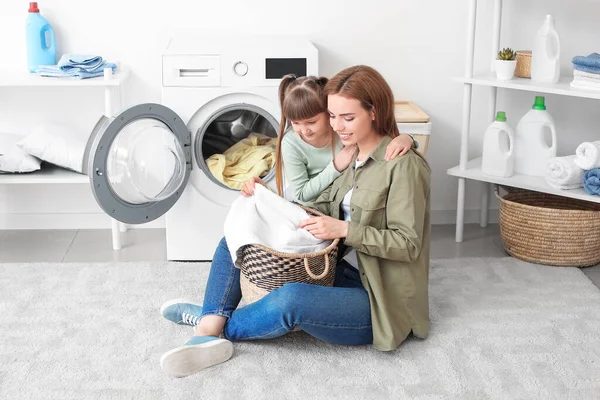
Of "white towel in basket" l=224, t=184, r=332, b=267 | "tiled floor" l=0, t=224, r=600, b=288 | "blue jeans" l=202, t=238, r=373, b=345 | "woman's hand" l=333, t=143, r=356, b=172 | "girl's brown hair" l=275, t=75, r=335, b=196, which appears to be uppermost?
"girl's brown hair" l=275, t=75, r=335, b=196

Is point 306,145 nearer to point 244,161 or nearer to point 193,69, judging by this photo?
point 244,161

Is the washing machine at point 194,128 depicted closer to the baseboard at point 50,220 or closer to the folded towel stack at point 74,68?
the folded towel stack at point 74,68

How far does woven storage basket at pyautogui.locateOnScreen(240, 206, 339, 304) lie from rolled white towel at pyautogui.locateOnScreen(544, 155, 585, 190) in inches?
44.7

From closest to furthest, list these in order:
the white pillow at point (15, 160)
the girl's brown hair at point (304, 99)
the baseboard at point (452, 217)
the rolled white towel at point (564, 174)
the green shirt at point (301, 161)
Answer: the girl's brown hair at point (304, 99), the green shirt at point (301, 161), the rolled white towel at point (564, 174), the white pillow at point (15, 160), the baseboard at point (452, 217)

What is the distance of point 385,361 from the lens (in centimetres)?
245

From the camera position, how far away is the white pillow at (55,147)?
3.29 metres

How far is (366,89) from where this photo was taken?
7.72ft

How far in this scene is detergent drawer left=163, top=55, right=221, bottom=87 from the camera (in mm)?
3094

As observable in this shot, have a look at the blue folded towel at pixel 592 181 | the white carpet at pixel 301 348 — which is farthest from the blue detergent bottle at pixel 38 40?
the blue folded towel at pixel 592 181

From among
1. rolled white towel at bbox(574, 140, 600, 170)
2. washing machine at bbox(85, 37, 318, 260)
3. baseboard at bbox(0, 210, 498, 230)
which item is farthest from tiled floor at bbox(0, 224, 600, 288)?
rolled white towel at bbox(574, 140, 600, 170)

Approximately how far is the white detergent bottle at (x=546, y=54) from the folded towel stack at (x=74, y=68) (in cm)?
166

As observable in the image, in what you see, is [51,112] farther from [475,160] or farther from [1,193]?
[475,160]

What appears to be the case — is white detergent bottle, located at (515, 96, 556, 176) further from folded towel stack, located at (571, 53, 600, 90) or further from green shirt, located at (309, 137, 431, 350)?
green shirt, located at (309, 137, 431, 350)

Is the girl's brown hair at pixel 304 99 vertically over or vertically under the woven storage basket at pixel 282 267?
over
